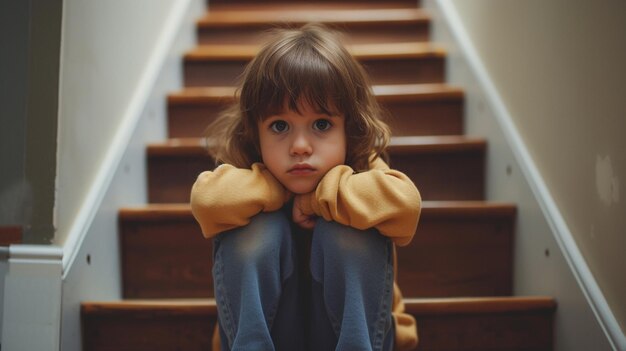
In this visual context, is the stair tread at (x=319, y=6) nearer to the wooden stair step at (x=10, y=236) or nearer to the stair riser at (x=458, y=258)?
the stair riser at (x=458, y=258)

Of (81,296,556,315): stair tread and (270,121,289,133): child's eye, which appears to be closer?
(270,121,289,133): child's eye

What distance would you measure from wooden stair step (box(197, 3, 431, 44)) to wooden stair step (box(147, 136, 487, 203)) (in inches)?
27.9

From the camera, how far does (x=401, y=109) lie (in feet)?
5.82

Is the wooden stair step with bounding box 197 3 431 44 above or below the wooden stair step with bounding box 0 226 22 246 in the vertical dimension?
above

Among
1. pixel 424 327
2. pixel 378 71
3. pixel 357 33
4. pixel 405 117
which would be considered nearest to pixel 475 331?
pixel 424 327

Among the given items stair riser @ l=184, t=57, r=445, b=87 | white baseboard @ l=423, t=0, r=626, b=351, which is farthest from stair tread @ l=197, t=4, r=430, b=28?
white baseboard @ l=423, t=0, r=626, b=351

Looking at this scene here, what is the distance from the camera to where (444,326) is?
1.15 metres

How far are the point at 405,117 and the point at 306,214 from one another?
2.95 feet

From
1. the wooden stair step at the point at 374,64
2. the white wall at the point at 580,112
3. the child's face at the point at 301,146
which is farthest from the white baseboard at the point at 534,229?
the child's face at the point at 301,146

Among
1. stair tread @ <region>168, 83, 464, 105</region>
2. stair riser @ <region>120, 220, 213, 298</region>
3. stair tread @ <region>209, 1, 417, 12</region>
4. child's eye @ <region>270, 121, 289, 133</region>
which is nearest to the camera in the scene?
child's eye @ <region>270, 121, 289, 133</region>

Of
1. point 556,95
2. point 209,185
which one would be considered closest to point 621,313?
point 556,95

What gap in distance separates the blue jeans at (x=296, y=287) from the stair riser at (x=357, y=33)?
1384mm

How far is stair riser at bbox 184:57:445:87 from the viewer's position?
1966 mm

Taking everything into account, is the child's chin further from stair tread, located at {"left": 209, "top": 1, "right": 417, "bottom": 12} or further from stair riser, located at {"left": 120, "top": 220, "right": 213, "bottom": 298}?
stair tread, located at {"left": 209, "top": 1, "right": 417, "bottom": 12}
